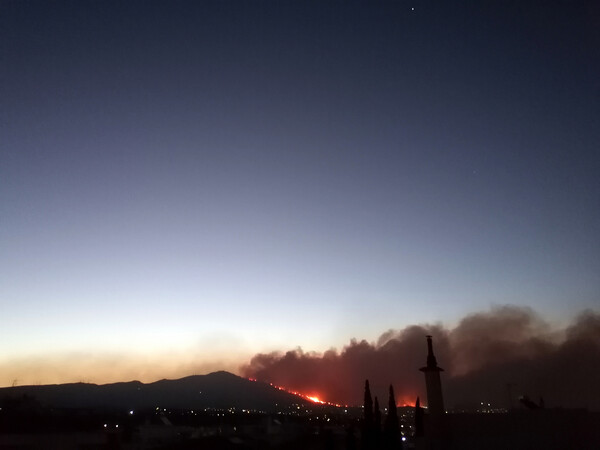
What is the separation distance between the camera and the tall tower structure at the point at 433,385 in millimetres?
27906

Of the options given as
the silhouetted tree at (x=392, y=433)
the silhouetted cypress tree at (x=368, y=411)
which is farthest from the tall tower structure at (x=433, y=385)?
the silhouetted cypress tree at (x=368, y=411)

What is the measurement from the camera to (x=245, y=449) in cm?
5484

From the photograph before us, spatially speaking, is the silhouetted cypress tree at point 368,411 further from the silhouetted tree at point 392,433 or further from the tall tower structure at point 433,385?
the tall tower structure at point 433,385

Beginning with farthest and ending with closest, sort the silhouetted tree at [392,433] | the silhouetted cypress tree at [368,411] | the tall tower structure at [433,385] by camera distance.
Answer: the silhouetted cypress tree at [368,411], the silhouetted tree at [392,433], the tall tower structure at [433,385]

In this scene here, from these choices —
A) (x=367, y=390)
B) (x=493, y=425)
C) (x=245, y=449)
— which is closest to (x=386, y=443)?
(x=367, y=390)

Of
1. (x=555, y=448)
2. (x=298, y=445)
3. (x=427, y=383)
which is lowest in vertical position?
(x=298, y=445)

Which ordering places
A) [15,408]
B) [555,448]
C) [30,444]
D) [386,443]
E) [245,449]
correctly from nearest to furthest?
[555,448] < [386,443] < [30,444] < [245,449] < [15,408]

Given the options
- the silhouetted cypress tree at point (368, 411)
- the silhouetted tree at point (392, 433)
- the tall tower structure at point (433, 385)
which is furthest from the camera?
the silhouetted cypress tree at point (368, 411)

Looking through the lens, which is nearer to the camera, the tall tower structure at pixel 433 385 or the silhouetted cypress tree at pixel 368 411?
the tall tower structure at pixel 433 385

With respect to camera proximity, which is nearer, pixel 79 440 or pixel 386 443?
pixel 386 443

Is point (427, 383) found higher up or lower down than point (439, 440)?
higher up

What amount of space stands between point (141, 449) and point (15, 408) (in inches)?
1138

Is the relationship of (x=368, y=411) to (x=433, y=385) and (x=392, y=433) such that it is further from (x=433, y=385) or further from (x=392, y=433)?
(x=433, y=385)

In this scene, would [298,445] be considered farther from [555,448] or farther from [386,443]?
[555,448]
